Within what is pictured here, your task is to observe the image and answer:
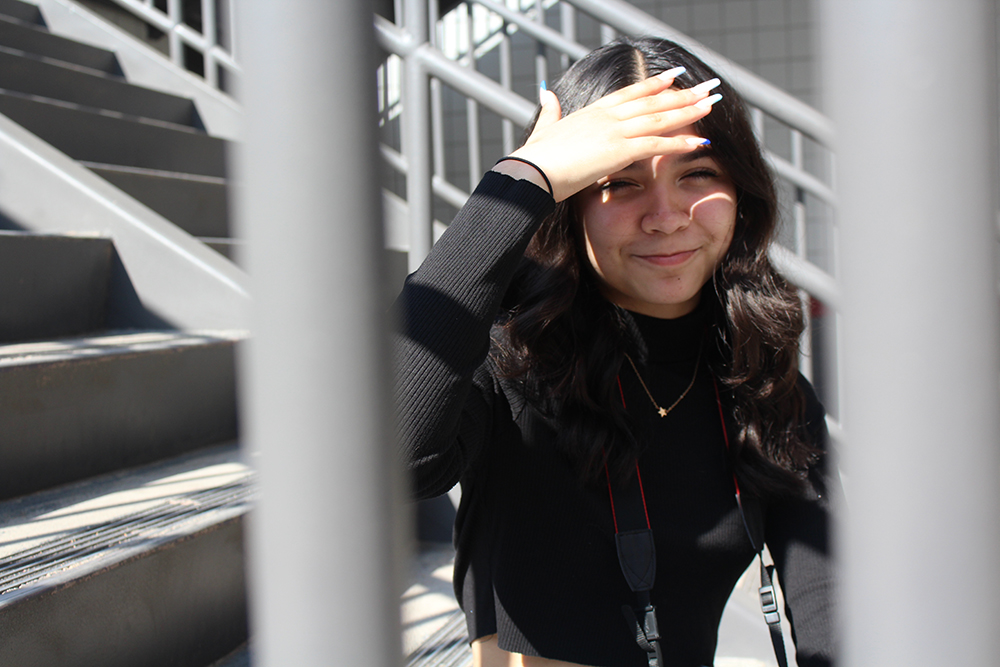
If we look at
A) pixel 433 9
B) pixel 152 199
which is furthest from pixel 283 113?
pixel 433 9

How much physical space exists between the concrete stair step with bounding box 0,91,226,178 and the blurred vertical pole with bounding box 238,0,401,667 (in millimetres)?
2347

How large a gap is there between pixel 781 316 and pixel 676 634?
48cm

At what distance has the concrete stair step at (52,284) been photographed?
5.17 ft

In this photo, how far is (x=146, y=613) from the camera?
1.06 m

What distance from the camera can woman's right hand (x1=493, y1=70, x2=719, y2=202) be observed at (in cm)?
79

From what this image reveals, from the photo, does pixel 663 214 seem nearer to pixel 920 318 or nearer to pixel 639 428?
pixel 639 428

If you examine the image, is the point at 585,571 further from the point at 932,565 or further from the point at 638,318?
the point at 932,565

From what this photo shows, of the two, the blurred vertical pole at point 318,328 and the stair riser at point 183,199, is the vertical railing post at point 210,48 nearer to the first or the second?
the stair riser at point 183,199

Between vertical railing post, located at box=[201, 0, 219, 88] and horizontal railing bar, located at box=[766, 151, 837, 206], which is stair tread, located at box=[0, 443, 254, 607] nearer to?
horizontal railing bar, located at box=[766, 151, 837, 206]

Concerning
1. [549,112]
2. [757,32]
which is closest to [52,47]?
[549,112]

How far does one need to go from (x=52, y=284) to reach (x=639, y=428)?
1348mm

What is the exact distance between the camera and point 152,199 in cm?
220

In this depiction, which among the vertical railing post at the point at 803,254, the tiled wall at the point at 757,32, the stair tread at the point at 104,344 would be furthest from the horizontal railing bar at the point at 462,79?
the tiled wall at the point at 757,32

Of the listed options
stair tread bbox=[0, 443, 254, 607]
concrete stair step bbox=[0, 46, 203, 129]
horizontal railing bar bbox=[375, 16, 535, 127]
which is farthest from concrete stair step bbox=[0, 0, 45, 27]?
stair tread bbox=[0, 443, 254, 607]
